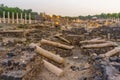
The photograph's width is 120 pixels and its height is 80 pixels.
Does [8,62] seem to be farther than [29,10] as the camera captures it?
No

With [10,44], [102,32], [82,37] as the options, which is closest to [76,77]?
[10,44]

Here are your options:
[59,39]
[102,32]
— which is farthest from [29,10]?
[59,39]

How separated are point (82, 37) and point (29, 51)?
41.8 feet

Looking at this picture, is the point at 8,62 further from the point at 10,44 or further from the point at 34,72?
the point at 10,44

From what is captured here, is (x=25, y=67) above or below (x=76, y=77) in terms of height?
above

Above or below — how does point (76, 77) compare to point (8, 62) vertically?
below

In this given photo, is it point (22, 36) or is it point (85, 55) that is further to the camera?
point (22, 36)

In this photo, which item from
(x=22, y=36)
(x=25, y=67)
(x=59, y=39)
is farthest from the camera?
(x=22, y=36)

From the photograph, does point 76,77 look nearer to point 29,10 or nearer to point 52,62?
point 52,62

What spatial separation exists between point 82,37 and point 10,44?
8.85 metres

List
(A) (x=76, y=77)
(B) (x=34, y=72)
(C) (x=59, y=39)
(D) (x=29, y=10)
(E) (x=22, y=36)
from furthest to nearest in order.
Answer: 1. (D) (x=29, y=10)
2. (E) (x=22, y=36)
3. (C) (x=59, y=39)
4. (A) (x=76, y=77)
5. (B) (x=34, y=72)

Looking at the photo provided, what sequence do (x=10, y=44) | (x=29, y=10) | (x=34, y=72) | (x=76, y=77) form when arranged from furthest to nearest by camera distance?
(x=29, y=10)
(x=10, y=44)
(x=76, y=77)
(x=34, y=72)

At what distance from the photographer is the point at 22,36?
23.9 meters

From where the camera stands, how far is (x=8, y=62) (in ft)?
31.3
